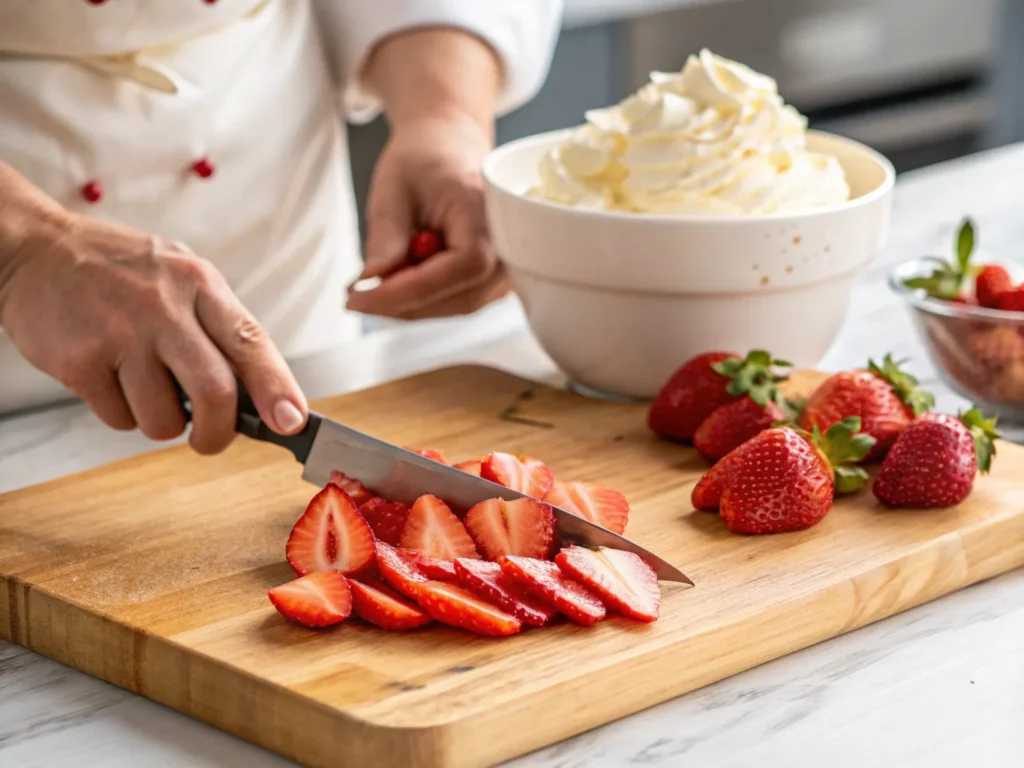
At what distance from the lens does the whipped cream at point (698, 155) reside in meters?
1.30

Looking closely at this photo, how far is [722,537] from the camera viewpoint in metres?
1.07

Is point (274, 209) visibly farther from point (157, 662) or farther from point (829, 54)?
point (829, 54)

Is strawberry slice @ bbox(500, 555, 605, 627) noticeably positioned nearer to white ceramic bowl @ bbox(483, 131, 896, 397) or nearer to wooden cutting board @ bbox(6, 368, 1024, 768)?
wooden cutting board @ bbox(6, 368, 1024, 768)

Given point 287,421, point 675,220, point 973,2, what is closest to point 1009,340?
point 675,220

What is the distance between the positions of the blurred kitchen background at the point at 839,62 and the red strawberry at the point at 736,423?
172cm

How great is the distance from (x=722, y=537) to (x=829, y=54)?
2.68 meters

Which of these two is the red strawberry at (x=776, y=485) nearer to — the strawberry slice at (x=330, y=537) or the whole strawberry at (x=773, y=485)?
the whole strawberry at (x=773, y=485)

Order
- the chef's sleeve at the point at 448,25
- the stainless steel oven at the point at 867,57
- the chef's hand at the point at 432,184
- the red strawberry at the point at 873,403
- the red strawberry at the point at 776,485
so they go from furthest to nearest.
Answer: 1. the stainless steel oven at the point at 867,57
2. the chef's sleeve at the point at 448,25
3. the chef's hand at the point at 432,184
4. the red strawberry at the point at 873,403
5. the red strawberry at the point at 776,485

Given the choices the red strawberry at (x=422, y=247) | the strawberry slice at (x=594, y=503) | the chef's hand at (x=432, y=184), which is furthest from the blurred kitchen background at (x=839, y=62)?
the strawberry slice at (x=594, y=503)

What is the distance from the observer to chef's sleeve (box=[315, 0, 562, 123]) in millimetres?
1603

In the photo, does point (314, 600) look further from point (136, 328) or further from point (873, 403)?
point (873, 403)

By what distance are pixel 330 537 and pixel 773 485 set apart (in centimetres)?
31

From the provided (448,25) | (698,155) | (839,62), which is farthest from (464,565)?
(839,62)

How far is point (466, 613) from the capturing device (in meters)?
0.91
